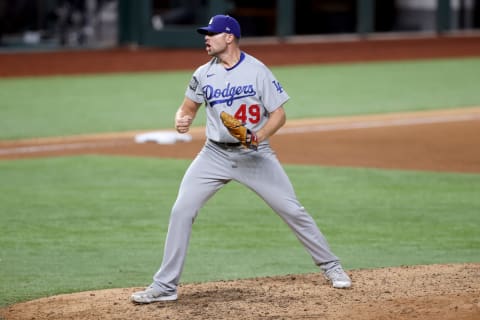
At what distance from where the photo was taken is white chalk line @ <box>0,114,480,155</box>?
46.1ft

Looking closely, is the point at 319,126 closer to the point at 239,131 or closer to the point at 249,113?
the point at 249,113

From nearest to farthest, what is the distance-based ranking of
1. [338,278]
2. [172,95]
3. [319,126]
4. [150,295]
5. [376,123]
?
[150,295] < [338,278] < [319,126] < [376,123] < [172,95]

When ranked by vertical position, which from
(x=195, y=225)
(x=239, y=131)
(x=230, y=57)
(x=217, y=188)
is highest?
(x=230, y=57)

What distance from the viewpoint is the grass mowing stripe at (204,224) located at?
796 cm

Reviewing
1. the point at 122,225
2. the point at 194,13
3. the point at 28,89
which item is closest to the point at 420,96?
the point at 28,89

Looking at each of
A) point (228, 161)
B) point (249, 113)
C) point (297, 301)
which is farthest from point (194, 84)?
point (297, 301)

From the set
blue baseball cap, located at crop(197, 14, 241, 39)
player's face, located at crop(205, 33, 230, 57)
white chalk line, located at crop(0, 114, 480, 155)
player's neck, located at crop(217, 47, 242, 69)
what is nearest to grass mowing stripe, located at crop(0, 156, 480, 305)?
white chalk line, located at crop(0, 114, 480, 155)

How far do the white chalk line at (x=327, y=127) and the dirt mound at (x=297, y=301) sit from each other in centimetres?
724

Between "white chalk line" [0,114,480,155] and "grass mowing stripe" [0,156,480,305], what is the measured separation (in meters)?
1.30

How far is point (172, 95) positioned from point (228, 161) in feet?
44.5

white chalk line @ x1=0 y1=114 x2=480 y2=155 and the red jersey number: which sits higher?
the red jersey number

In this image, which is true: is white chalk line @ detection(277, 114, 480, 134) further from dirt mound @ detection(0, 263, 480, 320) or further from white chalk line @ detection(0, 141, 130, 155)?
dirt mound @ detection(0, 263, 480, 320)

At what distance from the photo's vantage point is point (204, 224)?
31.3ft

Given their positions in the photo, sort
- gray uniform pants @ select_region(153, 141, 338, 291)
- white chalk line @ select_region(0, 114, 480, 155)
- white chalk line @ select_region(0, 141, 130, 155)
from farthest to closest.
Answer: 1. white chalk line @ select_region(0, 114, 480, 155)
2. white chalk line @ select_region(0, 141, 130, 155)
3. gray uniform pants @ select_region(153, 141, 338, 291)
